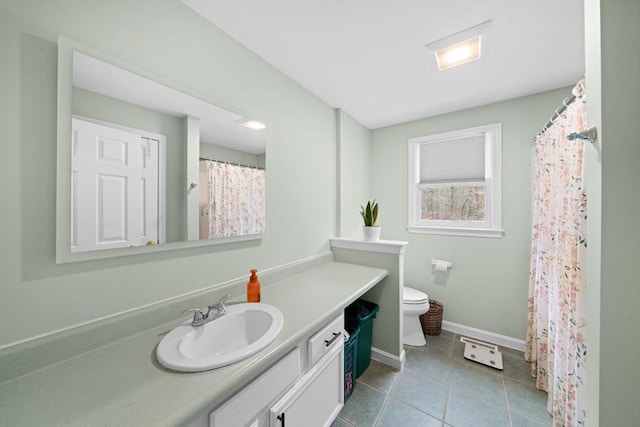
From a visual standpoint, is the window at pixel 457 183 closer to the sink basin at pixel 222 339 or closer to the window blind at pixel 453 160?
the window blind at pixel 453 160

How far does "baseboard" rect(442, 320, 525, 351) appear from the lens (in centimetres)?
210

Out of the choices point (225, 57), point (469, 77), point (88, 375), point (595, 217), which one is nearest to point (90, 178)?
point (88, 375)

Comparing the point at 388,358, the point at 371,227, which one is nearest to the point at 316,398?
the point at 388,358

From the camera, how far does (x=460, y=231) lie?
236 cm

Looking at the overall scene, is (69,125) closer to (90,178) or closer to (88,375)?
(90,178)

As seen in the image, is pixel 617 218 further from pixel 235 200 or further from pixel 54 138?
pixel 54 138

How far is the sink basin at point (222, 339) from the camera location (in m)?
0.75

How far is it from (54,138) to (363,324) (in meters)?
1.95

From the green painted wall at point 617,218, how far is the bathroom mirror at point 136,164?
61.3 inches

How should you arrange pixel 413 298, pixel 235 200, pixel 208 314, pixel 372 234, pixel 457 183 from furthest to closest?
pixel 457 183, pixel 413 298, pixel 372 234, pixel 235 200, pixel 208 314

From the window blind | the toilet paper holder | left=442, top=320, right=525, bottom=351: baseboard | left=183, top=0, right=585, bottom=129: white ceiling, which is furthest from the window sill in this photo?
left=183, top=0, right=585, bottom=129: white ceiling

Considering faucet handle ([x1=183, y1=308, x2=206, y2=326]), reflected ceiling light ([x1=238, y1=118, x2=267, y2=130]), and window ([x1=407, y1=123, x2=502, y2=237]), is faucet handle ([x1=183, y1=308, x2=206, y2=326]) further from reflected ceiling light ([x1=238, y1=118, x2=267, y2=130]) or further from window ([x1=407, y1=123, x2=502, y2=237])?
window ([x1=407, y1=123, x2=502, y2=237])

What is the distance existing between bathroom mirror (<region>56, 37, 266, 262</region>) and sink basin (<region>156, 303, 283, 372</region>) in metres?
0.41

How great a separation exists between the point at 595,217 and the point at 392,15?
131 centimetres
